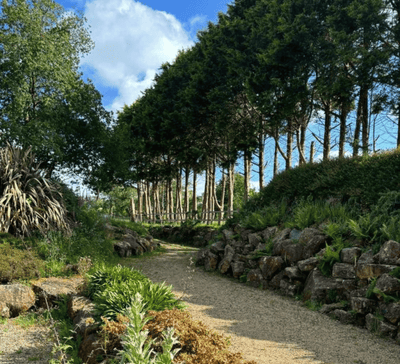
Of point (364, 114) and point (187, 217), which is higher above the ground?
point (364, 114)

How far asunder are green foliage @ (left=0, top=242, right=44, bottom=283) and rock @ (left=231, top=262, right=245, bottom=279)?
501cm

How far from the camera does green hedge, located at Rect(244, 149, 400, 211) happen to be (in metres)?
9.98

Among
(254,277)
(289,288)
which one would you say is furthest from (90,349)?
(254,277)

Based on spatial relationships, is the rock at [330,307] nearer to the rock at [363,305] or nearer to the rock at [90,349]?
the rock at [363,305]

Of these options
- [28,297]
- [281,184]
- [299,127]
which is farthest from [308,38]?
[28,297]

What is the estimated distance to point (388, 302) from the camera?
6406 mm

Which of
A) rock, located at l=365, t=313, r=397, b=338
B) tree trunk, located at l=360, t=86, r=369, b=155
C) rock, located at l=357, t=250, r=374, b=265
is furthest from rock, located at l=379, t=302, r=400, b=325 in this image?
tree trunk, located at l=360, t=86, r=369, b=155

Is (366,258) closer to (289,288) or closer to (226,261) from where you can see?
(289,288)

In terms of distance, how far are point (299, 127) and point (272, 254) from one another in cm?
970

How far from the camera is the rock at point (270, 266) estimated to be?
9258 millimetres

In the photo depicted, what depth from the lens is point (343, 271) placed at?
7547 mm

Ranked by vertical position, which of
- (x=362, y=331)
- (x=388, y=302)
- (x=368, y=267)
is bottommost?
(x=362, y=331)

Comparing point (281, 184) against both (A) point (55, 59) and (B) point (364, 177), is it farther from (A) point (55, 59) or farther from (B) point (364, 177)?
(A) point (55, 59)

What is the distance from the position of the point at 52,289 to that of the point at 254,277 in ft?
16.1
